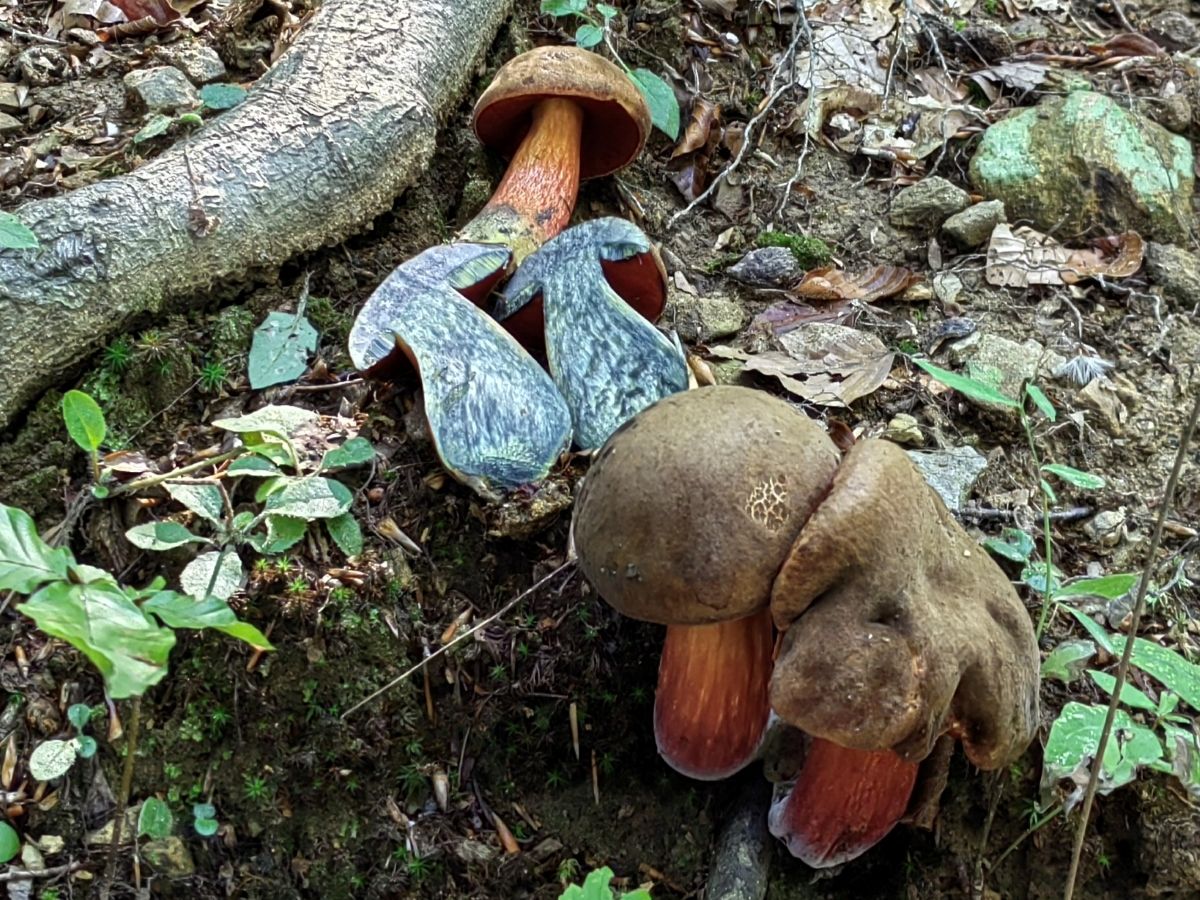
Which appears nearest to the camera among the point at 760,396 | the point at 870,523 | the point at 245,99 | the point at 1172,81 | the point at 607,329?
the point at 870,523

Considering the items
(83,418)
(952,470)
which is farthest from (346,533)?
(952,470)

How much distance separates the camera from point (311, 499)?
2.27m

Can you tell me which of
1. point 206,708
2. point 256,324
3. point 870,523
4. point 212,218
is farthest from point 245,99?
point 870,523

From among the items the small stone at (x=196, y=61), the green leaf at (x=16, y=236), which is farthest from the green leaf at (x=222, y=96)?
the green leaf at (x=16, y=236)

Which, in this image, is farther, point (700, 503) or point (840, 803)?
point (840, 803)

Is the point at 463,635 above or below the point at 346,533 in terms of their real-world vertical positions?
below

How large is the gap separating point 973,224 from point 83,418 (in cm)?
272

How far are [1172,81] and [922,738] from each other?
11.0 feet

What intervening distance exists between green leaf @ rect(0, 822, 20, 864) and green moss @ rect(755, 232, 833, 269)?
259cm

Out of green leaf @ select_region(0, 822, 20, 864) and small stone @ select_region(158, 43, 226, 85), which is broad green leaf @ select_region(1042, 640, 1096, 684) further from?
small stone @ select_region(158, 43, 226, 85)

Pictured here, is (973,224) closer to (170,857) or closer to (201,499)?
(201,499)

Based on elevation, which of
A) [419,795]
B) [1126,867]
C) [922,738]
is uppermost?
[922,738]

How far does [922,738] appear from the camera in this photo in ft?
5.63

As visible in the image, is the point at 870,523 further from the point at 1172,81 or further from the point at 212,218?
the point at 1172,81
